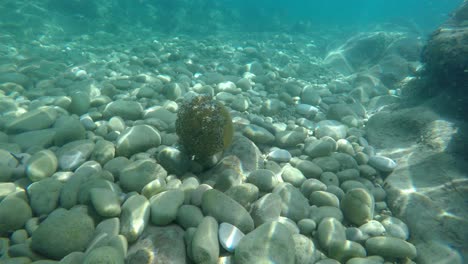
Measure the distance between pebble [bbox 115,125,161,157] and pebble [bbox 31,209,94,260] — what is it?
1545mm

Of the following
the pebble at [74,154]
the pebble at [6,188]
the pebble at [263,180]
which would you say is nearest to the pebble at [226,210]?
the pebble at [263,180]

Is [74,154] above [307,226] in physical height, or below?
below

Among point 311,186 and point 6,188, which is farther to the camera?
point 311,186

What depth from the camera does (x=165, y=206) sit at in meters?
3.31

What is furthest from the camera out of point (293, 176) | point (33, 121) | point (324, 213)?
point (33, 121)

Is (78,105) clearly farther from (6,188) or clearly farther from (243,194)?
(243,194)

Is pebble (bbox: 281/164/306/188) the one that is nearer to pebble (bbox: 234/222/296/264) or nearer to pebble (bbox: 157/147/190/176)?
pebble (bbox: 234/222/296/264)

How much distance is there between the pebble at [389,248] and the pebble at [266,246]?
3.67ft

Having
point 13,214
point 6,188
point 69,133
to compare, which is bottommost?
point 6,188

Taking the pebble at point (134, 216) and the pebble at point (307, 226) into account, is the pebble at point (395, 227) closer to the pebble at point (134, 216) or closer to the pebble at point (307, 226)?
the pebble at point (307, 226)

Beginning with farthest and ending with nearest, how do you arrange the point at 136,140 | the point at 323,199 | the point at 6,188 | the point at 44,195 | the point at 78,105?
the point at 78,105
the point at 136,140
the point at 323,199
the point at 6,188
the point at 44,195

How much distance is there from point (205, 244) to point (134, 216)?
951 millimetres

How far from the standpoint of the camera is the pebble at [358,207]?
12.5ft

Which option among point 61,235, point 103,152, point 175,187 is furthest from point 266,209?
point 103,152
